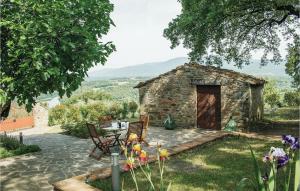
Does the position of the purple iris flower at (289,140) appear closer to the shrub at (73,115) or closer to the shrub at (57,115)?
the shrub at (73,115)

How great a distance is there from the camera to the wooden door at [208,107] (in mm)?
16062

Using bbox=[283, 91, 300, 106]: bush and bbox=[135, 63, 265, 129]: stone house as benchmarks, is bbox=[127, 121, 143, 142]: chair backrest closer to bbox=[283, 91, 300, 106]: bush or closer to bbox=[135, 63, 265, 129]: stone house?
bbox=[135, 63, 265, 129]: stone house

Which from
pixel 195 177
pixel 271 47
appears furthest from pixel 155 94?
pixel 195 177

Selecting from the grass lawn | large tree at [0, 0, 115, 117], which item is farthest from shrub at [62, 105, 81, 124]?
large tree at [0, 0, 115, 117]

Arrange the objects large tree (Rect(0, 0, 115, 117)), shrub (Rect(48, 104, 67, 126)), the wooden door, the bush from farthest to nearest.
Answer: the bush → shrub (Rect(48, 104, 67, 126)) → the wooden door → large tree (Rect(0, 0, 115, 117))

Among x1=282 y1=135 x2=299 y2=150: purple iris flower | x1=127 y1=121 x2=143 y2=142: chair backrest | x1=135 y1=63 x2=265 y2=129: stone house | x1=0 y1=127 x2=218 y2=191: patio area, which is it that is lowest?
x1=0 y1=127 x2=218 y2=191: patio area

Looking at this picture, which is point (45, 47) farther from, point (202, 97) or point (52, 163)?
point (202, 97)

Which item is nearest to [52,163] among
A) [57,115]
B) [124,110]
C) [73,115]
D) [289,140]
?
[289,140]

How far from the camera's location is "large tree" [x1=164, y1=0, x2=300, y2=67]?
1484cm

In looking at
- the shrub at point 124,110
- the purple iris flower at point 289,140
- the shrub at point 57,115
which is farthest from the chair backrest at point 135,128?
the shrub at point 57,115

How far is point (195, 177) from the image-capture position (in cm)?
807

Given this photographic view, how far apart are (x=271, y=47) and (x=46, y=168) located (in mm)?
15247

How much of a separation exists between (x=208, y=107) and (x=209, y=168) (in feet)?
25.5

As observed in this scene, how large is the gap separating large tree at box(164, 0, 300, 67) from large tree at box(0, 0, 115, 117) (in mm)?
7335
